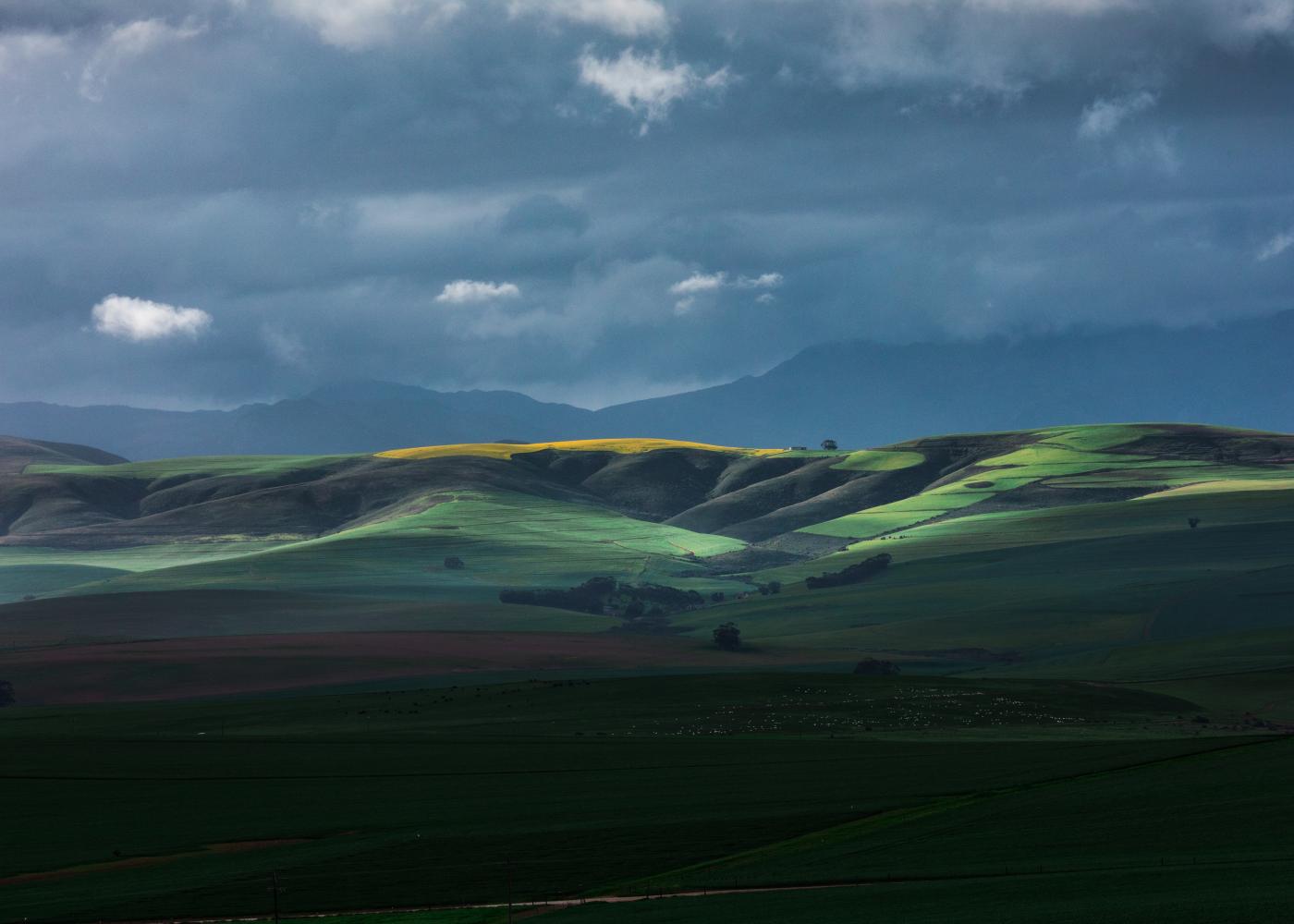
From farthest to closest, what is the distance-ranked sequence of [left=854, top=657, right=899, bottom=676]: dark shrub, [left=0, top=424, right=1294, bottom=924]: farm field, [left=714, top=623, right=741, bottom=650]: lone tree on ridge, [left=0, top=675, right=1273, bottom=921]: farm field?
[left=714, top=623, right=741, bottom=650]: lone tree on ridge, [left=854, top=657, right=899, bottom=676]: dark shrub, [left=0, top=675, right=1273, bottom=921]: farm field, [left=0, top=424, right=1294, bottom=924]: farm field

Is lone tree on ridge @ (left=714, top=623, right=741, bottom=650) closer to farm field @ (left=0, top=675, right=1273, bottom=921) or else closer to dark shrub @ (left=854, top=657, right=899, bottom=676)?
dark shrub @ (left=854, top=657, right=899, bottom=676)

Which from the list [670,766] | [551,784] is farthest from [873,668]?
[551,784]

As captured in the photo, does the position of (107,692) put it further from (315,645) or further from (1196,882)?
(1196,882)

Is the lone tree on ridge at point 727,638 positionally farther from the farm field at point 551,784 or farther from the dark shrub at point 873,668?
the farm field at point 551,784

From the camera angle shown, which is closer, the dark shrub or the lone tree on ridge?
the dark shrub

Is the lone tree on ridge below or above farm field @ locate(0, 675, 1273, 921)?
above

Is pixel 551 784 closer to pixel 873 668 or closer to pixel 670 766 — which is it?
pixel 670 766

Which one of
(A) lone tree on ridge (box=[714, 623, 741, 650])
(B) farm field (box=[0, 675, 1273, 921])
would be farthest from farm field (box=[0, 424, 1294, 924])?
(A) lone tree on ridge (box=[714, 623, 741, 650])

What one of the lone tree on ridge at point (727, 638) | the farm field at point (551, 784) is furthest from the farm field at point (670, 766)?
the lone tree on ridge at point (727, 638)

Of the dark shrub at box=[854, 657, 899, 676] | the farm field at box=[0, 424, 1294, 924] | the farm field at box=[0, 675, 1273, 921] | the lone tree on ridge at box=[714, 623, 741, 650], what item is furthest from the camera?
the lone tree on ridge at box=[714, 623, 741, 650]

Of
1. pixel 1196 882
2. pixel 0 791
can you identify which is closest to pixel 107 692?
pixel 0 791

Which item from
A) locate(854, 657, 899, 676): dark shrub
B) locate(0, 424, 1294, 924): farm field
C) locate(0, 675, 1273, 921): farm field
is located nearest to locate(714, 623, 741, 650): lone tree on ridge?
locate(0, 424, 1294, 924): farm field

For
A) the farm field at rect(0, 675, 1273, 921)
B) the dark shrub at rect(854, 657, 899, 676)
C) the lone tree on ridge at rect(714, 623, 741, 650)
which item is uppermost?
the lone tree on ridge at rect(714, 623, 741, 650)

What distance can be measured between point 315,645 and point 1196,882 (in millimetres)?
125821
